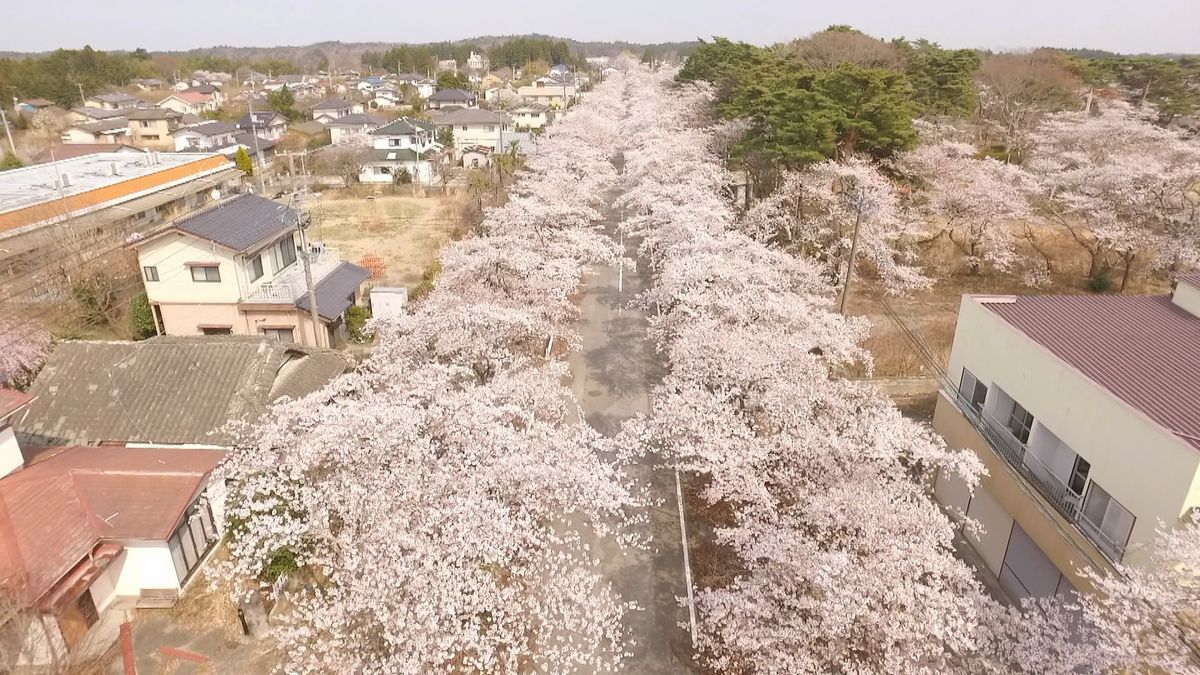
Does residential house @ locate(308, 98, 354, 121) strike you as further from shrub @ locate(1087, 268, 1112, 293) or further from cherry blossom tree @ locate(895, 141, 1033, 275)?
shrub @ locate(1087, 268, 1112, 293)

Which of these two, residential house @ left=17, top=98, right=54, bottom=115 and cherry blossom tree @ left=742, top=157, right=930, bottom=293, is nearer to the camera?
cherry blossom tree @ left=742, top=157, right=930, bottom=293

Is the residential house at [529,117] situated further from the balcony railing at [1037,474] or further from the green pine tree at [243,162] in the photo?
the balcony railing at [1037,474]

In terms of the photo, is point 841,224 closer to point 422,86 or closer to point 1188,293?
point 1188,293

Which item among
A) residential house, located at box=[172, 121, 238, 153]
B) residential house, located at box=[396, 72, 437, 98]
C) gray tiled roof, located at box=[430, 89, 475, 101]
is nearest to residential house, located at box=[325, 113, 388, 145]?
residential house, located at box=[172, 121, 238, 153]

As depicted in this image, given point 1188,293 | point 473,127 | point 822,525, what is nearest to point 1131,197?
point 1188,293

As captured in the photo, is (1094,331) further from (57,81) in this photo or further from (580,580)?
(57,81)

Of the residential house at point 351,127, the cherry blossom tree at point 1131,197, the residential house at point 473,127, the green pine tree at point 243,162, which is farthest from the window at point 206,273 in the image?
the residential house at point 473,127
